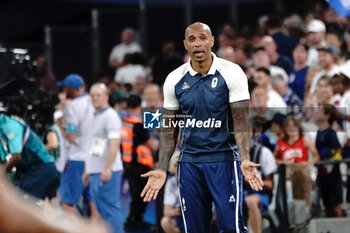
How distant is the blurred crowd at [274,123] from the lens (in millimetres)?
9531

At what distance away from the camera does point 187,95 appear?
696 centimetres

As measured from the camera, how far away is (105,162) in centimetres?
1076

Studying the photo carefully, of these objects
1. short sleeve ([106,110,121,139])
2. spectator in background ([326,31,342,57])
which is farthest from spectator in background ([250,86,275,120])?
spectator in background ([326,31,342,57])

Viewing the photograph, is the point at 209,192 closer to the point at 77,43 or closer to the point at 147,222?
the point at 147,222

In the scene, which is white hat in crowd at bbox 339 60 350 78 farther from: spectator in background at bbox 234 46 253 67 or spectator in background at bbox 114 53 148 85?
spectator in background at bbox 114 53 148 85

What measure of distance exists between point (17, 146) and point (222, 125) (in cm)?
305

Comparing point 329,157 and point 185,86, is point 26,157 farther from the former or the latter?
point 329,157

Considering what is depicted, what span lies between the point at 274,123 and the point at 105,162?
2275 millimetres

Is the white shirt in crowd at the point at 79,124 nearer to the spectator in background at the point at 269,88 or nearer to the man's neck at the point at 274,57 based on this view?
the spectator in background at the point at 269,88

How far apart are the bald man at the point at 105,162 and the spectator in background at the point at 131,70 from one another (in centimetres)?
374

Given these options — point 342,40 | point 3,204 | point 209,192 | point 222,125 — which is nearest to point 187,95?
point 222,125

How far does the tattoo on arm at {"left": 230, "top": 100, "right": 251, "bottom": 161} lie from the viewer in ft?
22.7

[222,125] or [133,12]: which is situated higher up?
[133,12]

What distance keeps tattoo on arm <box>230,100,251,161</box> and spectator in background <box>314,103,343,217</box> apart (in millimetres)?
2883
